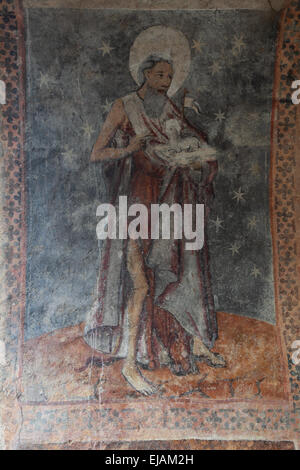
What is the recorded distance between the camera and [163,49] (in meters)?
5.61

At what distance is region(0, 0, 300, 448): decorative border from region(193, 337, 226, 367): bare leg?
0.33 metres

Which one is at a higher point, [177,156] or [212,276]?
[177,156]

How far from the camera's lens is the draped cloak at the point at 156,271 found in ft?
18.5

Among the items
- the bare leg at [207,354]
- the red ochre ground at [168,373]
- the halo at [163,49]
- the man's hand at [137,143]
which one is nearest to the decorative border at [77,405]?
the red ochre ground at [168,373]

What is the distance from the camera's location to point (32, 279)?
18.1ft

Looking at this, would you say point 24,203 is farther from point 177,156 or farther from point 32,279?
point 177,156

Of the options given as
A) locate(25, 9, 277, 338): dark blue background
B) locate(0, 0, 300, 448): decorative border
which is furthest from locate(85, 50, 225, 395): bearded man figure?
locate(0, 0, 300, 448): decorative border

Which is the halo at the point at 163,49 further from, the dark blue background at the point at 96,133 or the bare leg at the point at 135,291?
the bare leg at the point at 135,291

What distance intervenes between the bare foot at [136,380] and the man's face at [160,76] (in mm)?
2336

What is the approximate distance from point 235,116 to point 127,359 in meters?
2.23

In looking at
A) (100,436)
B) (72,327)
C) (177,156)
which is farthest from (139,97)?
(100,436)

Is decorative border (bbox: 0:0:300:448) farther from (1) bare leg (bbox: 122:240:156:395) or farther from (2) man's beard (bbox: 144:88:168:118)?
(2) man's beard (bbox: 144:88:168:118)

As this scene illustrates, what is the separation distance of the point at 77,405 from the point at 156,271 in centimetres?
128

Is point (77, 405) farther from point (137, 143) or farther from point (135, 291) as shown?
point (137, 143)
